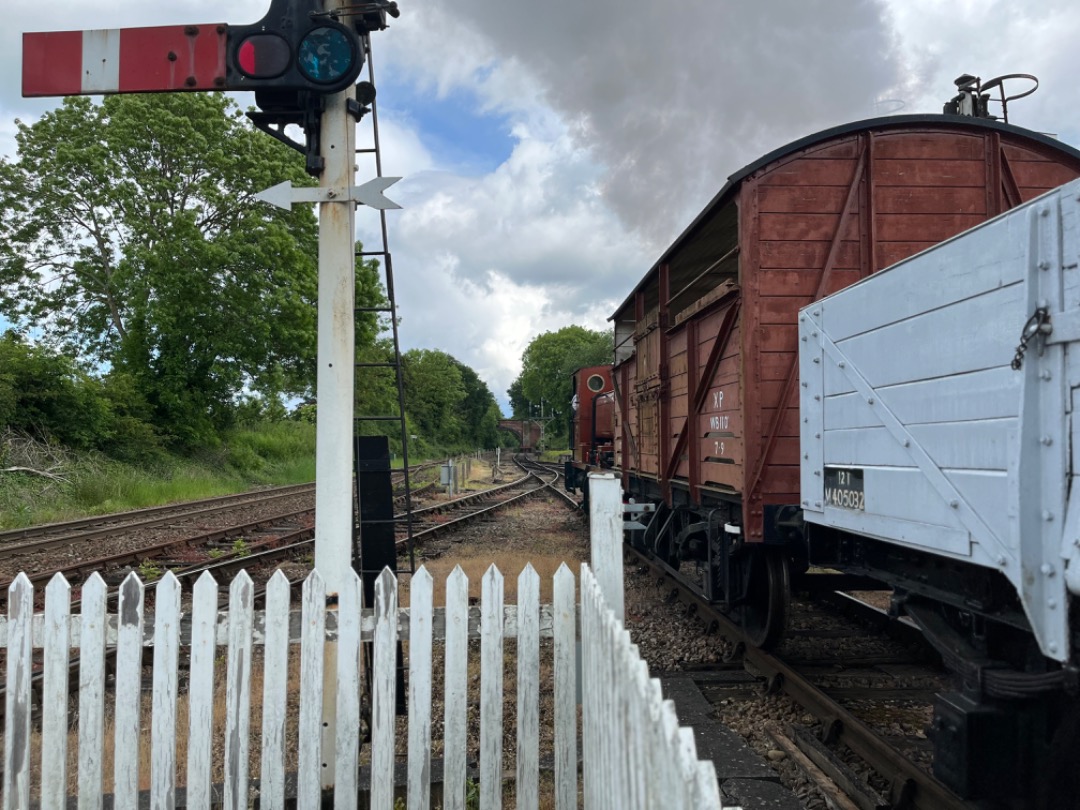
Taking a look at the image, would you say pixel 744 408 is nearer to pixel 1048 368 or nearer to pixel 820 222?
pixel 820 222

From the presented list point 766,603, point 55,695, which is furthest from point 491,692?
point 766,603

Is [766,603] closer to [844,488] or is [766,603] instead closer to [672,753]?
[844,488]

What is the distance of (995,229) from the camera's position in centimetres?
262

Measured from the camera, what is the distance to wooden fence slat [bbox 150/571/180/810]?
284 cm

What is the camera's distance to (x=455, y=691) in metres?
2.95

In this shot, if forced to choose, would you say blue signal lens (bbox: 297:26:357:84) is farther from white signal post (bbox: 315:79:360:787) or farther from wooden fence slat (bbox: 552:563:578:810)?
wooden fence slat (bbox: 552:563:578:810)

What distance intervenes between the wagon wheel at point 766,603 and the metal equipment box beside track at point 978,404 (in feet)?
5.84

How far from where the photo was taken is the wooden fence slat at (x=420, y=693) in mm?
2885

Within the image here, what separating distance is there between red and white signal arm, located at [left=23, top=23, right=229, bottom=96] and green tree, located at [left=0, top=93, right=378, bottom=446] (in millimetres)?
19368

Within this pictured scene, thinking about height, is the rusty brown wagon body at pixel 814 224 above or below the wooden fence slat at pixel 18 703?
above

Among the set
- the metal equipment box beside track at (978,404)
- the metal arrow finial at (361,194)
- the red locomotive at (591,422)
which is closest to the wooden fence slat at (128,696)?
the metal arrow finial at (361,194)

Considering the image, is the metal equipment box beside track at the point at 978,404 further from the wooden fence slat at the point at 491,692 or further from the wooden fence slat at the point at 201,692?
the wooden fence slat at the point at 201,692

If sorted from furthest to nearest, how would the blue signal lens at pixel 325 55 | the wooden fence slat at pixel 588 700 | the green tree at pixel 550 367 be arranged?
the green tree at pixel 550 367 < the blue signal lens at pixel 325 55 < the wooden fence slat at pixel 588 700

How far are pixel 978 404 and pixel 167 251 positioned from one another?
2288cm
